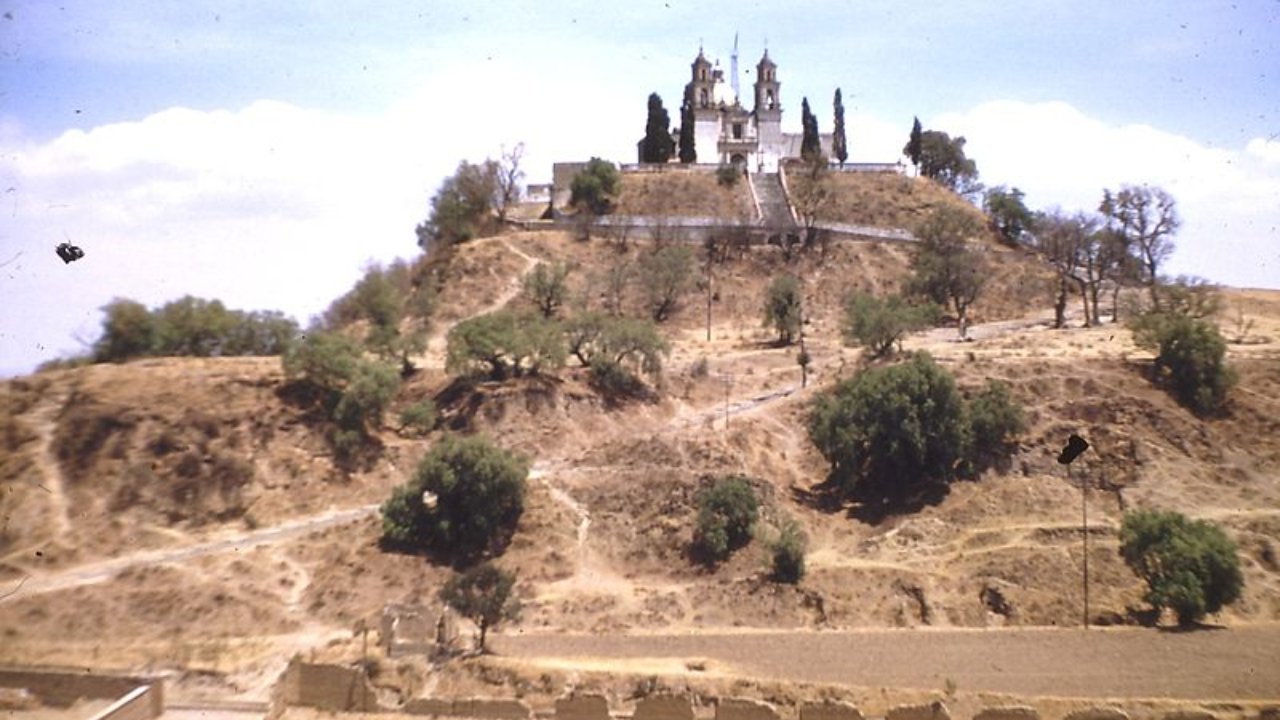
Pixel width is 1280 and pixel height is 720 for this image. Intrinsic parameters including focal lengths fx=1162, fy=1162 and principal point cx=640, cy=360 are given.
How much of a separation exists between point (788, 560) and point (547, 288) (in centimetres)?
2460

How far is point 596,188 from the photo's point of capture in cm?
6719

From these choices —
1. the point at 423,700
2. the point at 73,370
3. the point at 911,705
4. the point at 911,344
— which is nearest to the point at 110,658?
the point at 423,700

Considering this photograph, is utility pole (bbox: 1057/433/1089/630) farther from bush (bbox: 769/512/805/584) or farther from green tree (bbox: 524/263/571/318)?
green tree (bbox: 524/263/571/318)

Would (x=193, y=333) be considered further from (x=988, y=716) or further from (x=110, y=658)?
(x=988, y=716)

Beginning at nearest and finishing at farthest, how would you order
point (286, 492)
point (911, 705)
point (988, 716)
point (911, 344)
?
point (988, 716) → point (911, 705) → point (286, 492) → point (911, 344)

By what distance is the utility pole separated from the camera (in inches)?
1233

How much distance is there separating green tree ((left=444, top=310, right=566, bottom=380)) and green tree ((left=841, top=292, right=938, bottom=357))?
12205mm

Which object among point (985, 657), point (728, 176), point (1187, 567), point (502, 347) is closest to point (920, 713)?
point (985, 657)

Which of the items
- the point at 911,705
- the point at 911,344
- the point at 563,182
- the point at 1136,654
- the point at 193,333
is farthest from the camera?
the point at 563,182

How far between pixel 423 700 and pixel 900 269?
45.7m

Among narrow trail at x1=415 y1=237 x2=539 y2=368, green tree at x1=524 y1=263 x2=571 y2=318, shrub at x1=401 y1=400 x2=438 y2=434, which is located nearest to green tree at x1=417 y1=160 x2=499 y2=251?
narrow trail at x1=415 y1=237 x2=539 y2=368

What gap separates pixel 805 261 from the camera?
64438 mm

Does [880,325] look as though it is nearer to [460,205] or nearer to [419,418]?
[419,418]

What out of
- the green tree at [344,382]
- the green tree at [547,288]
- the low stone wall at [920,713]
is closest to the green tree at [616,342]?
the green tree at [547,288]
